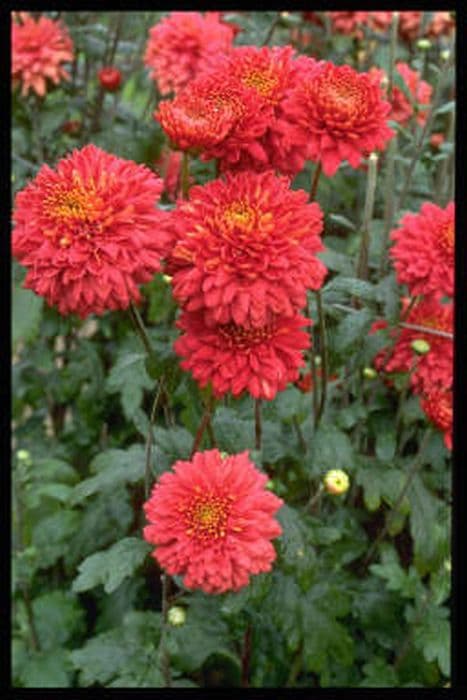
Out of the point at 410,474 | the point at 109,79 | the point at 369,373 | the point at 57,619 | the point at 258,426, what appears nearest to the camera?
the point at 258,426

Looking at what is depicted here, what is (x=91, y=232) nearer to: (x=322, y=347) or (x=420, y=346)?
(x=322, y=347)

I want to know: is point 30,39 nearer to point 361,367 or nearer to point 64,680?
point 361,367

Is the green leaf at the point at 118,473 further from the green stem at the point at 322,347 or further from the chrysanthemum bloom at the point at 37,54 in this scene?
the chrysanthemum bloom at the point at 37,54

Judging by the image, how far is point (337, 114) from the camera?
4.34ft

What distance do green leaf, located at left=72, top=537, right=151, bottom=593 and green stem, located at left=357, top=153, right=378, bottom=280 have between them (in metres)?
0.73

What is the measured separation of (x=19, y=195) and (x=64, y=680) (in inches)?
53.2

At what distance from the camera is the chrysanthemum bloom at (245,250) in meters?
1.17

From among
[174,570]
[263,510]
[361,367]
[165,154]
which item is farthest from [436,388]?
[165,154]

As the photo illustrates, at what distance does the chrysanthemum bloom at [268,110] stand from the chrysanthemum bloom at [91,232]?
0.15 meters

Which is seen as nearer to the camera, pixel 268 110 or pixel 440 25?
pixel 268 110

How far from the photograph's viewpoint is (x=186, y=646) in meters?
1.74

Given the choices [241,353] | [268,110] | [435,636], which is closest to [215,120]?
[268,110]

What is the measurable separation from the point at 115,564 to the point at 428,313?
2.73 feet

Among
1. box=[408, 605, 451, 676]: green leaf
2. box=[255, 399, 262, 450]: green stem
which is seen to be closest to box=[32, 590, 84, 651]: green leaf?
box=[408, 605, 451, 676]: green leaf
